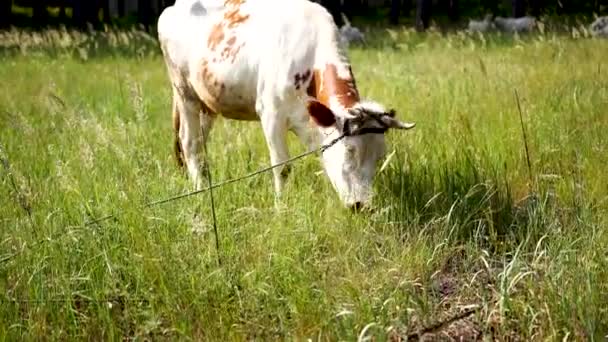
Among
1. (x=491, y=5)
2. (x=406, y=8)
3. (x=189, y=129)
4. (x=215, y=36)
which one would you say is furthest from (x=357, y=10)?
(x=215, y=36)

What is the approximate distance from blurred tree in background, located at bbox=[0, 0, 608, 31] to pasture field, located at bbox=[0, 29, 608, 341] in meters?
17.8

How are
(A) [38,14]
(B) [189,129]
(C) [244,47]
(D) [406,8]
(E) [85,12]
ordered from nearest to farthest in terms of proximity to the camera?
(C) [244,47], (B) [189,129], (E) [85,12], (A) [38,14], (D) [406,8]

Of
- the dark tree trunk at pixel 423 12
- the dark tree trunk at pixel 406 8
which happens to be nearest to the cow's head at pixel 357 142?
the dark tree trunk at pixel 423 12

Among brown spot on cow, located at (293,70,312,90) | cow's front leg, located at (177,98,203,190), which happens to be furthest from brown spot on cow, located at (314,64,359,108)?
cow's front leg, located at (177,98,203,190)

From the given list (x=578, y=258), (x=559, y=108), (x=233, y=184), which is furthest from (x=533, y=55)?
(x=578, y=258)

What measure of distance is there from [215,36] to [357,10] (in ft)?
117

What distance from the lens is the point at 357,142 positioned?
430cm

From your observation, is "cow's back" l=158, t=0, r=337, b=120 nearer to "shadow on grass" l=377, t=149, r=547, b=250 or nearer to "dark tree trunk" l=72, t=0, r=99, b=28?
"shadow on grass" l=377, t=149, r=547, b=250

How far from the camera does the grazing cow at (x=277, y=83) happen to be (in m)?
4.34

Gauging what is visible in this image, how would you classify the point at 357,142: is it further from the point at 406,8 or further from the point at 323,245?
the point at 406,8

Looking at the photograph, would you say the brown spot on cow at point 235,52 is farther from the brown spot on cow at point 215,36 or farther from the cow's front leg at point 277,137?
the cow's front leg at point 277,137

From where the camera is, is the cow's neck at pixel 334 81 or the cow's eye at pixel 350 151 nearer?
the cow's eye at pixel 350 151

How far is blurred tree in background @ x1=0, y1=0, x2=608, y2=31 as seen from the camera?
91.1ft

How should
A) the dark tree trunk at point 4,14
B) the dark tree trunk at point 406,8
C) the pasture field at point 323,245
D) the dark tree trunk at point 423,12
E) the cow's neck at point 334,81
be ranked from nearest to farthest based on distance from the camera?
1. the pasture field at point 323,245
2. the cow's neck at point 334,81
3. the dark tree trunk at point 423,12
4. the dark tree trunk at point 4,14
5. the dark tree trunk at point 406,8
